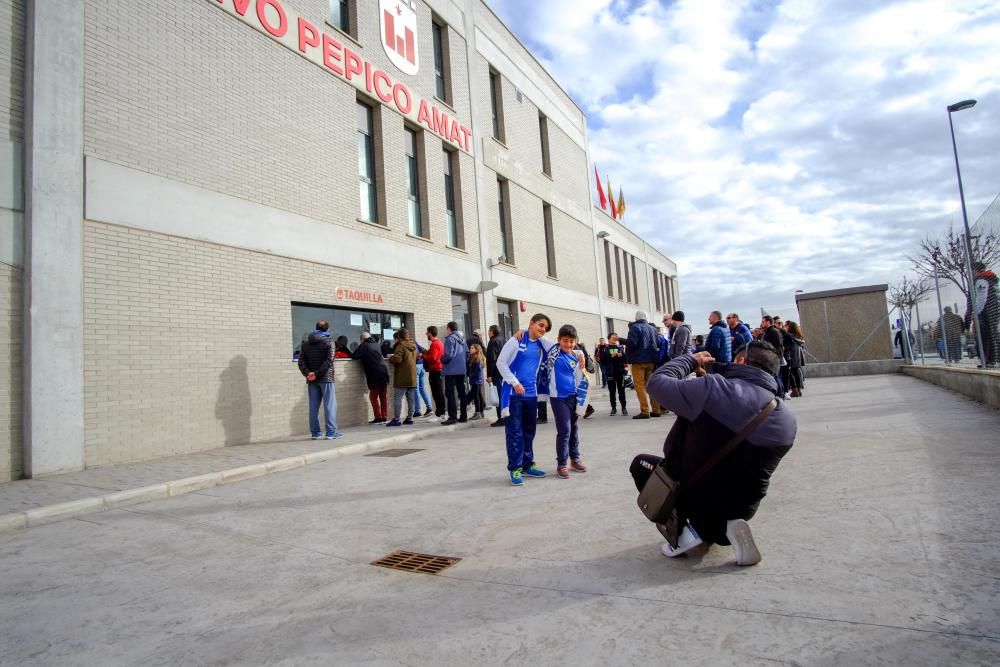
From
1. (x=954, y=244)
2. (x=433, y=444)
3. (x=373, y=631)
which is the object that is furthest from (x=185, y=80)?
(x=954, y=244)

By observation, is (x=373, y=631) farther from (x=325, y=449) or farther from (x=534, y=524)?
(x=325, y=449)

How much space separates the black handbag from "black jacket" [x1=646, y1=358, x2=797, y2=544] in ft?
0.09

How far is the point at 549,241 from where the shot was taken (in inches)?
848

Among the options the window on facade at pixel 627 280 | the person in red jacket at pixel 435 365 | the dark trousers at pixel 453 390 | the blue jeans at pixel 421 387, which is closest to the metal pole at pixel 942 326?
the dark trousers at pixel 453 390

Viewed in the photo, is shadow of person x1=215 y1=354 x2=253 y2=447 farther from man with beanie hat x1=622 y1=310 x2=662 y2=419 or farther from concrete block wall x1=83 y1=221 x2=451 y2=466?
man with beanie hat x1=622 y1=310 x2=662 y2=419

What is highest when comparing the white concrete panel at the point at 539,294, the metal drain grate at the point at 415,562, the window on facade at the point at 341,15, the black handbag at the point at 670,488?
the window on facade at the point at 341,15

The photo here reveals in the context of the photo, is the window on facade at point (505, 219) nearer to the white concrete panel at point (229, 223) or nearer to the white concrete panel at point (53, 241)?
the white concrete panel at point (229, 223)

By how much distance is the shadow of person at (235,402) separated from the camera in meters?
9.06

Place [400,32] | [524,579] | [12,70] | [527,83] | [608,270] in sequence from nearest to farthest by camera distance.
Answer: [524,579] → [12,70] → [400,32] → [527,83] → [608,270]

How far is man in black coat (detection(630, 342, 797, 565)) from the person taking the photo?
3.13 metres

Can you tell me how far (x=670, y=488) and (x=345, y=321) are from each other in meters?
9.42

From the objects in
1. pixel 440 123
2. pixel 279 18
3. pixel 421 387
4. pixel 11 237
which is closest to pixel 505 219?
pixel 440 123

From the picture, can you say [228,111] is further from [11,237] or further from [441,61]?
[441,61]

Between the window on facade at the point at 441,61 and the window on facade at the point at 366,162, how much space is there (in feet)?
11.4
